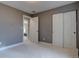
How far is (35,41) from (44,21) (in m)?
1.72

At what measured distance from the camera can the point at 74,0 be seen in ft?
10.3

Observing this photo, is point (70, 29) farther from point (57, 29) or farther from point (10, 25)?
point (10, 25)

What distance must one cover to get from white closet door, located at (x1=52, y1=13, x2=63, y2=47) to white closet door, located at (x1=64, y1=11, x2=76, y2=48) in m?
0.24

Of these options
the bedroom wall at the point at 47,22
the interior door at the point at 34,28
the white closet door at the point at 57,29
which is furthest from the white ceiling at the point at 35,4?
the interior door at the point at 34,28

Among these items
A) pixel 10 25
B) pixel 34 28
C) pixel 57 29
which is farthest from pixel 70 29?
pixel 10 25

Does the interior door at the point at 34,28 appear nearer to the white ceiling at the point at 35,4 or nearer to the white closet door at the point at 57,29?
the white closet door at the point at 57,29

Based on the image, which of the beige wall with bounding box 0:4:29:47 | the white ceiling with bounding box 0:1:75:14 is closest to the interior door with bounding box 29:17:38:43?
the beige wall with bounding box 0:4:29:47

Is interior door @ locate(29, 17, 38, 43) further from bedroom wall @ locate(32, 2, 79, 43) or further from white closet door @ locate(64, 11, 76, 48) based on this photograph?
white closet door @ locate(64, 11, 76, 48)

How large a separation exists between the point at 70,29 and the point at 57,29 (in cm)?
77

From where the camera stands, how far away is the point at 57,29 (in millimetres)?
4203

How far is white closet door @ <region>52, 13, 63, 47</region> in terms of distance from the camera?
13.2 ft

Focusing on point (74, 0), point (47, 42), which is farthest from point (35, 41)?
point (74, 0)

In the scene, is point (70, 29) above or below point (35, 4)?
below

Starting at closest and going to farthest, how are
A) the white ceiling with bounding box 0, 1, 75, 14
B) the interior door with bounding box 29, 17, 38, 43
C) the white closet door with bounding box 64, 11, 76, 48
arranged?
the white ceiling with bounding box 0, 1, 75, 14 → the white closet door with bounding box 64, 11, 76, 48 → the interior door with bounding box 29, 17, 38, 43
